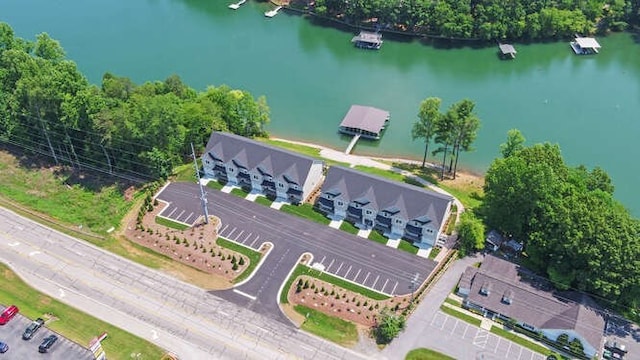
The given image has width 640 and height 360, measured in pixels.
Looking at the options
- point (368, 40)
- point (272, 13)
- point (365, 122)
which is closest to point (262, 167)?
point (365, 122)

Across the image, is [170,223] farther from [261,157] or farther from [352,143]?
[352,143]

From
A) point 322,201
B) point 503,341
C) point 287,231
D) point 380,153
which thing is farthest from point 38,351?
point 380,153

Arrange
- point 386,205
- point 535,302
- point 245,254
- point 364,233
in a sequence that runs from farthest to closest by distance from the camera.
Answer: point 364,233 < point 386,205 < point 245,254 < point 535,302

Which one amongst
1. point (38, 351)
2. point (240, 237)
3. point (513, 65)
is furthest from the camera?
point (513, 65)

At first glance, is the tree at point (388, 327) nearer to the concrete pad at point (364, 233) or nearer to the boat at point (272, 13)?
the concrete pad at point (364, 233)

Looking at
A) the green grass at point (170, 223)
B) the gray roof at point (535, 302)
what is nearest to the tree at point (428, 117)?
the gray roof at point (535, 302)

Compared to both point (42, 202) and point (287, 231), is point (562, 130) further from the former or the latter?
point (42, 202)
